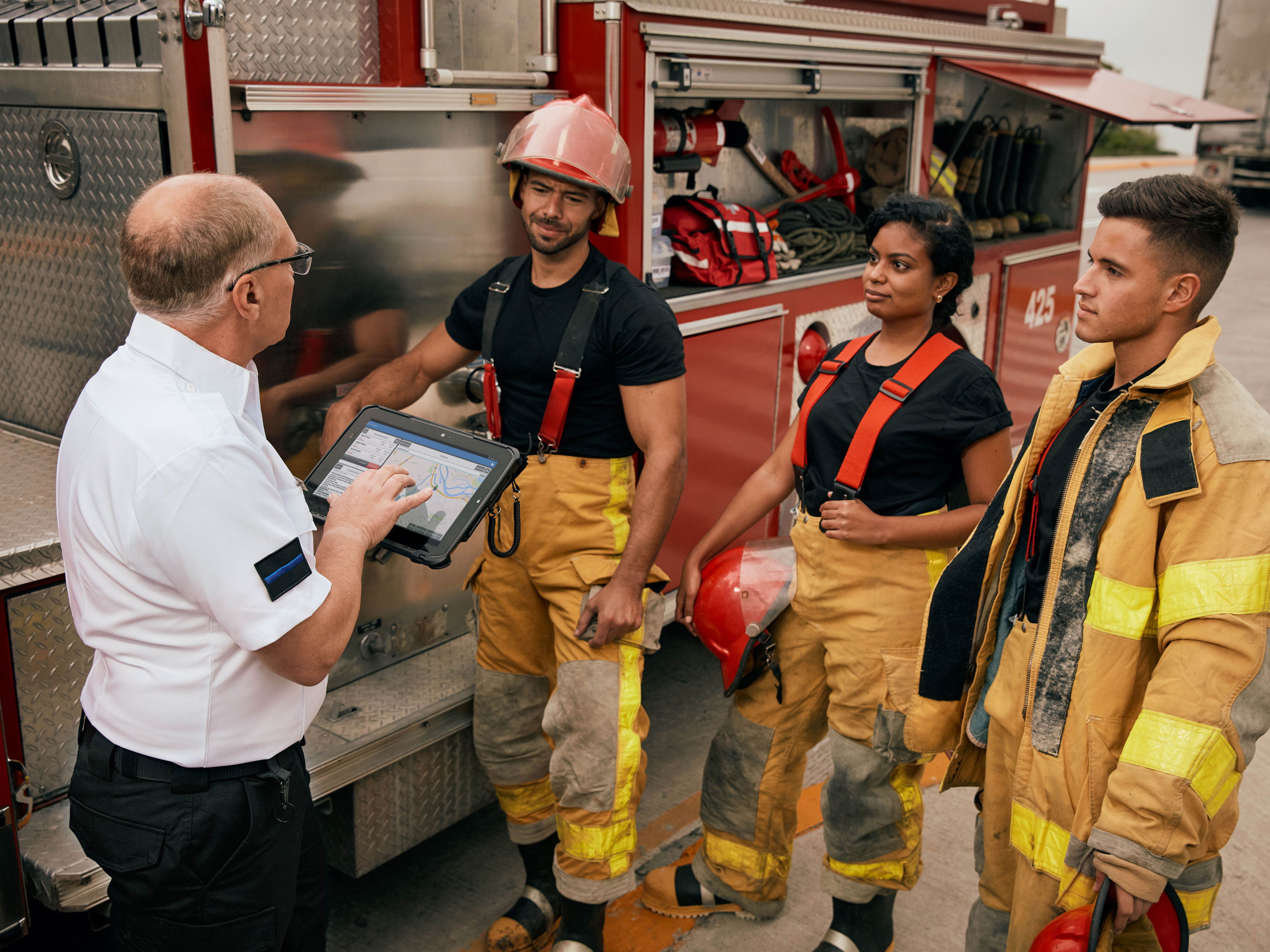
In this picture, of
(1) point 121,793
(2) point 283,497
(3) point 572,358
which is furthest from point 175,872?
(3) point 572,358

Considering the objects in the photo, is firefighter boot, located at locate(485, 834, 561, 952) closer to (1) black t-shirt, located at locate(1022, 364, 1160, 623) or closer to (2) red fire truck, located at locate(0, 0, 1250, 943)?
(2) red fire truck, located at locate(0, 0, 1250, 943)

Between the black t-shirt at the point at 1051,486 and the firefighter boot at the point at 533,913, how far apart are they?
154cm

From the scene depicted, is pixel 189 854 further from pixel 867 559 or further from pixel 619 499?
pixel 867 559

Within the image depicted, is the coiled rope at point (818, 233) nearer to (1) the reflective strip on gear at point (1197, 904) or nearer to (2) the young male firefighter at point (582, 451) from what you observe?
(2) the young male firefighter at point (582, 451)

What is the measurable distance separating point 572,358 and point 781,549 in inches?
28.3

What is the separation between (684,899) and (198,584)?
1929 mm

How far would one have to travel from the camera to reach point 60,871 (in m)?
2.23

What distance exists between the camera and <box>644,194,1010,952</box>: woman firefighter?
248cm

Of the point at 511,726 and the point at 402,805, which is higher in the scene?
the point at 511,726

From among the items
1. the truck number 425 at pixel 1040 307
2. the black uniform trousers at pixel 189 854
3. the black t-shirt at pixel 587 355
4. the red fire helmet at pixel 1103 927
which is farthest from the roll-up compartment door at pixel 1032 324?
the black uniform trousers at pixel 189 854

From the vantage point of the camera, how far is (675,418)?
259cm

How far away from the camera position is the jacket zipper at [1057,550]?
186 centimetres

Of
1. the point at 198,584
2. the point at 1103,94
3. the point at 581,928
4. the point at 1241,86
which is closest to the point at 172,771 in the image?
the point at 198,584

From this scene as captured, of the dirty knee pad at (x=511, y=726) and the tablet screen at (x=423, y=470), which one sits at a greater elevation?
the tablet screen at (x=423, y=470)
